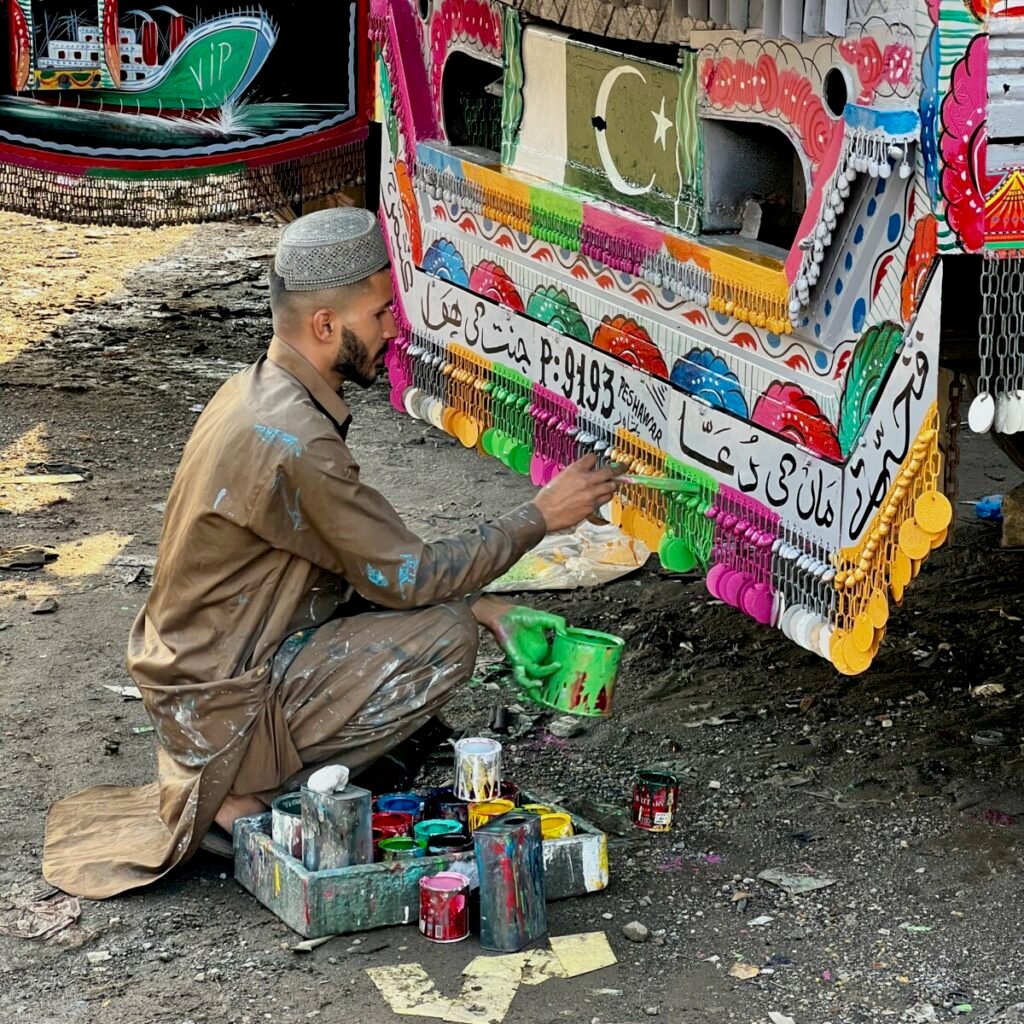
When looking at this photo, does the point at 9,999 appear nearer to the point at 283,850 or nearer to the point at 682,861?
the point at 283,850

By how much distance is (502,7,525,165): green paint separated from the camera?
4.82 metres

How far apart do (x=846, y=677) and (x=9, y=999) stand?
243cm

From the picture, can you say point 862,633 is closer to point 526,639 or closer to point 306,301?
point 526,639

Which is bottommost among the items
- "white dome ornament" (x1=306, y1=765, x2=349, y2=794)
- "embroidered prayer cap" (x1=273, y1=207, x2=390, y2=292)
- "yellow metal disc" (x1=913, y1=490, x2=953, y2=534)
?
"white dome ornament" (x1=306, y1=765, x2=349, y2=794)

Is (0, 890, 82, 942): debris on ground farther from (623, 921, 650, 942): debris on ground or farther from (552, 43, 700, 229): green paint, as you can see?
(552, 43, 700, 229): green paint

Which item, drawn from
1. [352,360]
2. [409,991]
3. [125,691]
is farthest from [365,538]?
[125,691]

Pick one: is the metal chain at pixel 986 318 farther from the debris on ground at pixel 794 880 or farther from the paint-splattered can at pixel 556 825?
the paint-splattered can at pixel 556 825

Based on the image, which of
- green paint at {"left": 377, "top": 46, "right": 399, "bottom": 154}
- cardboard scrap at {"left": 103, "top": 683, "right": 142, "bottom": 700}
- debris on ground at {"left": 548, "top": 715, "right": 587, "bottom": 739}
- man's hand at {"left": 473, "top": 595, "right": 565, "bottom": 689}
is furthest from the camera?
green paint at {"left": 377, "top": 46, "right": 399, "bottom": 154}

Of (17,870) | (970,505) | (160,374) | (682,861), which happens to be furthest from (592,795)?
(160,374)

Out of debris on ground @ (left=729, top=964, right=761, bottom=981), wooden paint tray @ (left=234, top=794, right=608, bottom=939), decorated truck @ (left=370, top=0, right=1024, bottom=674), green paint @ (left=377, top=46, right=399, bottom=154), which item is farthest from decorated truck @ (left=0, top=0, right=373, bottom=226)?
debris on ground @ (left=729, top=964, right=761, bottom=981)

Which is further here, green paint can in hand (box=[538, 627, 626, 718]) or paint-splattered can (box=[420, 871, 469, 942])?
green paint can in hand (box=[538, 627, 626, 718])

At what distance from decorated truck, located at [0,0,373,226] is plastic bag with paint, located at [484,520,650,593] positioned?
2.67 metres

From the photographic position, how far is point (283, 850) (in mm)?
3598

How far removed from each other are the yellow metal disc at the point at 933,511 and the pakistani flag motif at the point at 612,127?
3.24 ft
